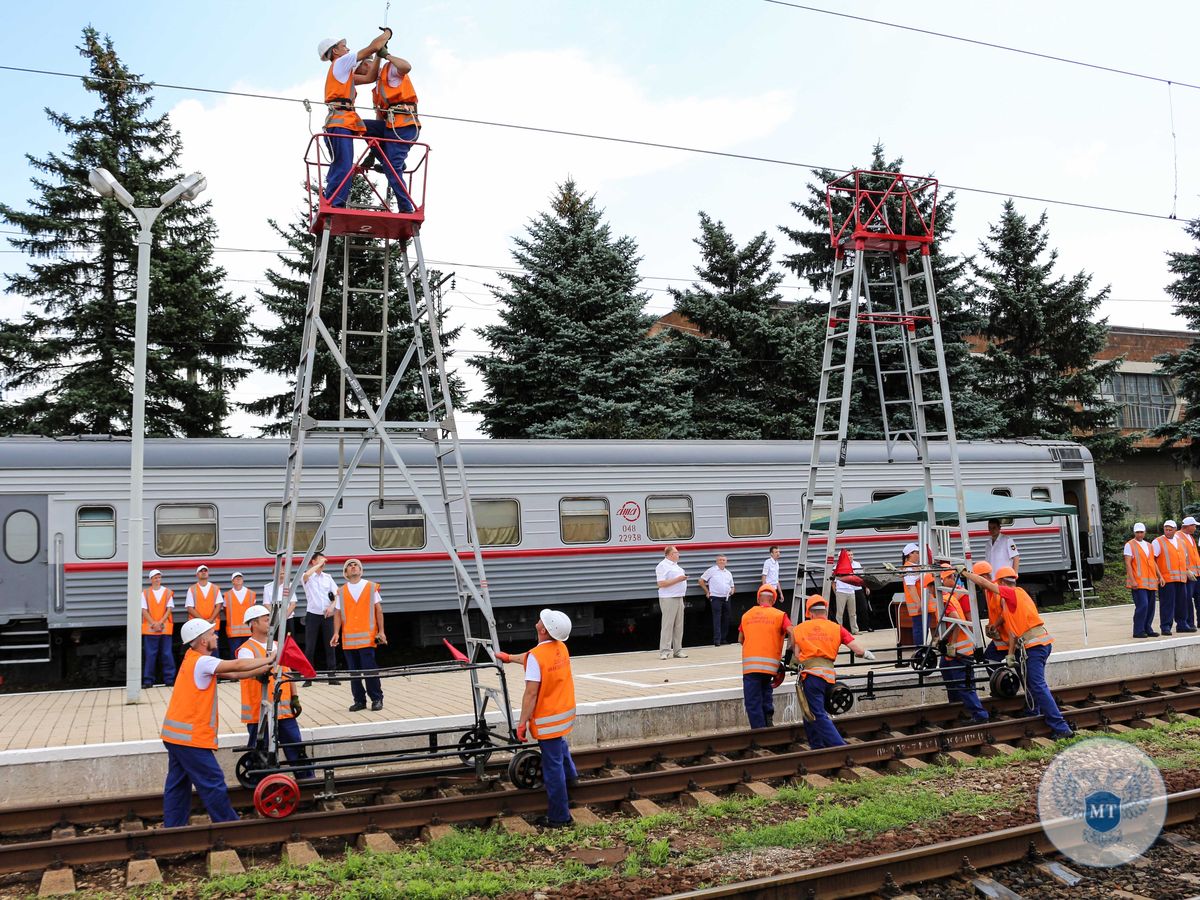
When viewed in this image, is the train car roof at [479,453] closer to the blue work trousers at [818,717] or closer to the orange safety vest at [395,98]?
the orange safety vest at [395,98]

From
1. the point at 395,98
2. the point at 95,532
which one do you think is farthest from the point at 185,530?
the point at 395,98

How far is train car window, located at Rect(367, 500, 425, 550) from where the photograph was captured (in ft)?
55.4

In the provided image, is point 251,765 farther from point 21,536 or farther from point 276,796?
point 21,536

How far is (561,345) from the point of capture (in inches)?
1074

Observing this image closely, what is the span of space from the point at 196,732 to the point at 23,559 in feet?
29.3

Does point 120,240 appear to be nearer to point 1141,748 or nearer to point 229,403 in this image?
point 229,403

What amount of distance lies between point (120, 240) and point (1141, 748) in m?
24.0

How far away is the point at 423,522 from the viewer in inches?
676

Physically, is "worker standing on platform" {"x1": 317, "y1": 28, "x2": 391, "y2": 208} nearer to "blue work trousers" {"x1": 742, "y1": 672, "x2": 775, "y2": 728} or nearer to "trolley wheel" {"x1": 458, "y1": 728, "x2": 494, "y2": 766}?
"trolley wheel" {"x1": 458, "y1": 728, "x2": 494, "y2": 766}

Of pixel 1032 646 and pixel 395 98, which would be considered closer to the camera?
pixel 395 98

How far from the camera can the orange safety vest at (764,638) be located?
10.5 meters

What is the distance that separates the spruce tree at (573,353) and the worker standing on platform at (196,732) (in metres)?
18.6

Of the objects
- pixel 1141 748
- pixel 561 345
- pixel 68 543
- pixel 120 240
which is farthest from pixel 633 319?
pixel 1141 748

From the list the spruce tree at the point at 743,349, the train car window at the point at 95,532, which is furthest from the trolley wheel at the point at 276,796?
the spruce tree at the point at 743,349
